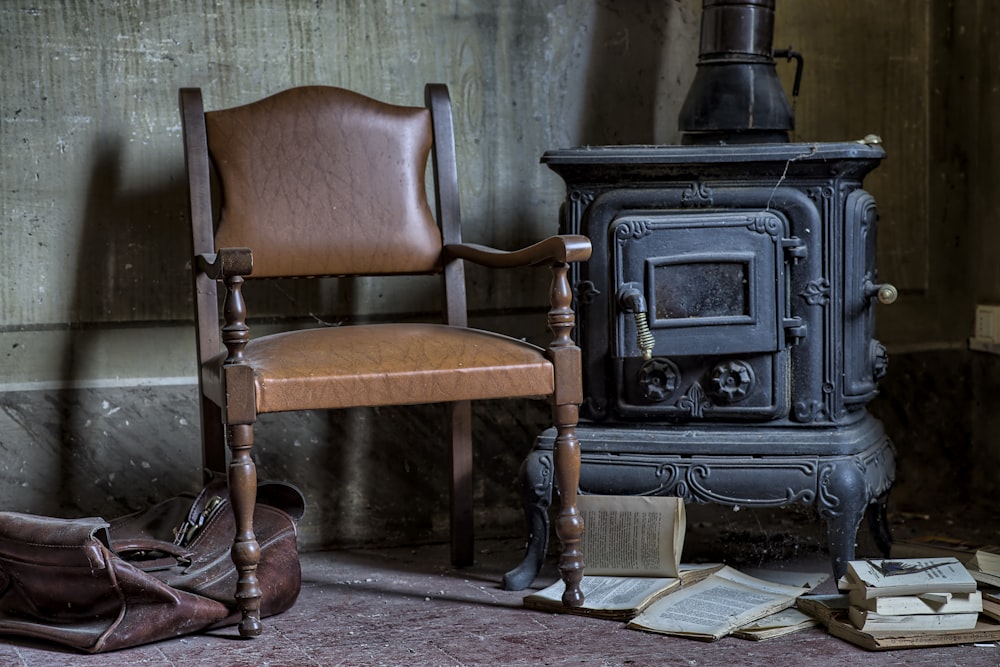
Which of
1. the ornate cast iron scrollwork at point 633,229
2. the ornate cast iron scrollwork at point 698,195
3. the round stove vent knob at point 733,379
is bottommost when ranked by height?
the round stove vent knob at point 733,379

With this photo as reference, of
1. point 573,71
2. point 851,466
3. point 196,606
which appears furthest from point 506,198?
point 196,606

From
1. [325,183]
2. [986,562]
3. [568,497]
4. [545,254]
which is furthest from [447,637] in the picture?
[986,562]

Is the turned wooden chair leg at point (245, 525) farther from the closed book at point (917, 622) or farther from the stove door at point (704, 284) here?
the closed book at point (917, 622)

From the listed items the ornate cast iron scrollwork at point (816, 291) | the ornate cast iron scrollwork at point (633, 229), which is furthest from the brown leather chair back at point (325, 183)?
the ornate cast iron scrollwork at point (816, 291)

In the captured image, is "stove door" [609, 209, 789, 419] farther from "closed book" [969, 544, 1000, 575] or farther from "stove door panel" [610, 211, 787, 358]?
"closed book" [969, 544, 1000, 575]

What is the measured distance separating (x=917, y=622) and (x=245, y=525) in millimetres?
1211

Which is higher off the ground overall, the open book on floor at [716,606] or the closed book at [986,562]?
the closed book at [986,562]

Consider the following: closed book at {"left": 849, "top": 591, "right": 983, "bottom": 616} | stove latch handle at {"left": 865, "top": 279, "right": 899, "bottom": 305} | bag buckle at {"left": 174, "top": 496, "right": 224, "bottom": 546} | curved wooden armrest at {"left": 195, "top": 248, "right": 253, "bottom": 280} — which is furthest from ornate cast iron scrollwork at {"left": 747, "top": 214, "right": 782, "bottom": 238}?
bag buckle at {"left": 174, "top": 496, "right": 224, "bottom": 546}

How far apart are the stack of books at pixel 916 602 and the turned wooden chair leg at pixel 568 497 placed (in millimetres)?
518

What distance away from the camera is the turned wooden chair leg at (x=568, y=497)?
7.65ft

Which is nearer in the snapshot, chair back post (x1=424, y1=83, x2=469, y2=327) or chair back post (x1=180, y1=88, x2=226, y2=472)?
chair back post (x1=180, y1=88, x2=226, y2=472)

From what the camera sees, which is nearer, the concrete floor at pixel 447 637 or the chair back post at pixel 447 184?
the concrete floor at pixel 447 637

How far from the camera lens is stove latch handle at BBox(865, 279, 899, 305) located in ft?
8.02

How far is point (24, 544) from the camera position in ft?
7.30
